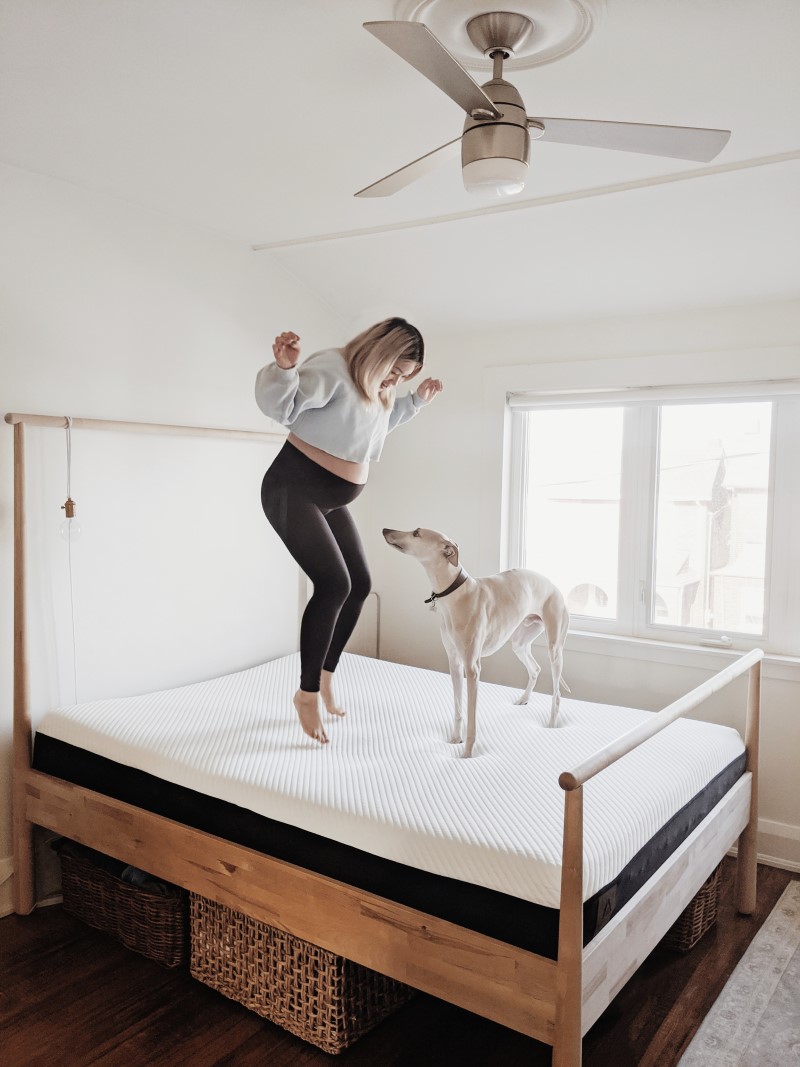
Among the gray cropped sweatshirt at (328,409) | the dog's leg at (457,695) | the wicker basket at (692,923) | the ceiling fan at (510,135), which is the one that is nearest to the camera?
the ceiling fan at (510,135)

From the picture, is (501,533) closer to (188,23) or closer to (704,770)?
(704,770)

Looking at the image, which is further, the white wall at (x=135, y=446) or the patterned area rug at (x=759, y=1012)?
the white wall at (x=135, y=446)

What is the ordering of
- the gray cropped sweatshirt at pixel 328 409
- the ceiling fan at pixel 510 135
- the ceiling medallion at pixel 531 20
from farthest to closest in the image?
1. the gray cropped sweatshirt at pixel 328 409
2. the ceiling medallion at pixel 531 20
3. the ceiling fan at pixel 510 135

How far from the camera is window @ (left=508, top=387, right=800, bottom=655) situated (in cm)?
297

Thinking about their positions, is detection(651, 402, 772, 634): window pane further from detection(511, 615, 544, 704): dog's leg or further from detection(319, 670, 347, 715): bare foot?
detection(319, 670, 347, 715): bare foot

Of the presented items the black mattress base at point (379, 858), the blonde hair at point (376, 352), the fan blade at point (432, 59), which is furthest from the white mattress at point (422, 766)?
the fan blade at point (432, 59)

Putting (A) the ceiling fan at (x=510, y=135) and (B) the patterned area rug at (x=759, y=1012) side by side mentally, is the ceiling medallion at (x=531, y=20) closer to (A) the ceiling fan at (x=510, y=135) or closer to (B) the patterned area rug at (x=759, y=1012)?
(A) the ceiling fan at (x=510, y=135)

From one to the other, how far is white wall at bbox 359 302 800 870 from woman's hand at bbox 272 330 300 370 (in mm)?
1728

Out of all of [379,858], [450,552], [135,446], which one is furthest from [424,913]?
[135,446]

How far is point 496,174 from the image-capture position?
1.45m

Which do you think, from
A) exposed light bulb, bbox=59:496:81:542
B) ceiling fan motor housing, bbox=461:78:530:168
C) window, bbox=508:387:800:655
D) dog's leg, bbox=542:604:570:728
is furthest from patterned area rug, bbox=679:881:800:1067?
exposed light bulb, bbox=59:496:81:542

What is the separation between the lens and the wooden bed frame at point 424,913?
5.08 ft

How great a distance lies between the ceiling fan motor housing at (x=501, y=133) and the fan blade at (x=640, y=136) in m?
0.03

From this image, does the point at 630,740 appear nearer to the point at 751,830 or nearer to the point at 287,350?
the point at 287,350
